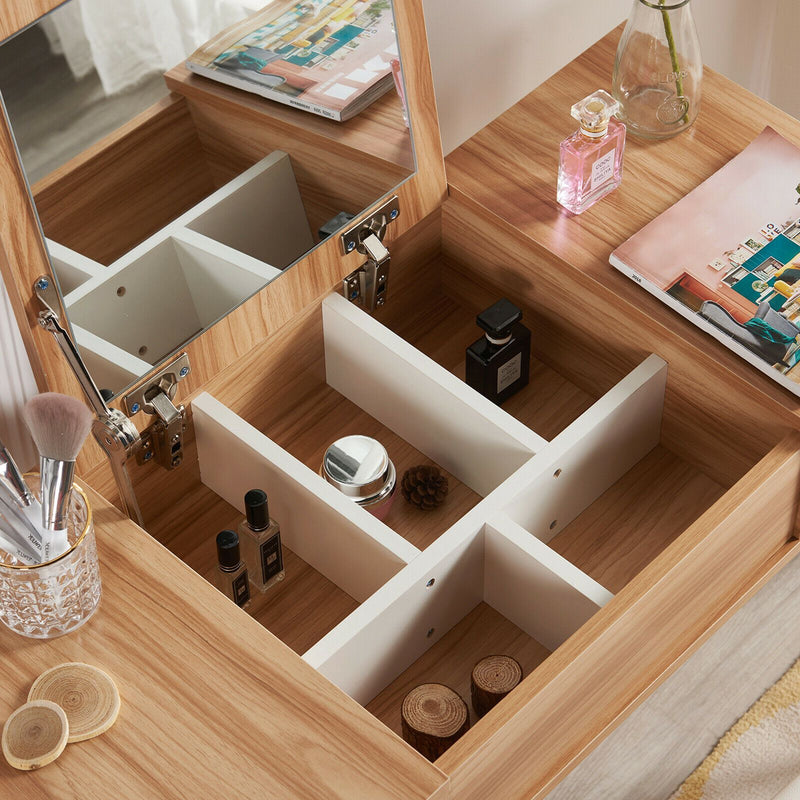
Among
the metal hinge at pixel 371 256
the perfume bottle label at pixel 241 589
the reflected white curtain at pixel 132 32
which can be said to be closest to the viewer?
the reflected white curtain at pixel 132 32

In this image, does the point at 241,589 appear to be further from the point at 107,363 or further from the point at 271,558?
the point at 107,363

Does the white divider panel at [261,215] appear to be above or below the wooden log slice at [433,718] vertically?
above

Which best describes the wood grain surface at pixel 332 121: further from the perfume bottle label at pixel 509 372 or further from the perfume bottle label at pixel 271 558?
the perfume bottle label at pixel 271 558

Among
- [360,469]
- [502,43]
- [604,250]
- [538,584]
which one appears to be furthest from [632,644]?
[502,43]

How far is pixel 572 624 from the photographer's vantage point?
1.23 meters

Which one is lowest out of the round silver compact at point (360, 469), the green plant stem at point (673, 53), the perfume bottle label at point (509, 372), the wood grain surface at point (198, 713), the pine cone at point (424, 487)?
the pine cone at point (424, 487)

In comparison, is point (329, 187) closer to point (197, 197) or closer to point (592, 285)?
point (197, 197)

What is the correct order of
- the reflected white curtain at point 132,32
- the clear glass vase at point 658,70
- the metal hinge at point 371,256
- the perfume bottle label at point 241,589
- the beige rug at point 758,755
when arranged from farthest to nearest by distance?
1. the beige rug at point 758,755
2. the clear glass vase at point 658,70
3. the metal hinge at point 371,256
4. the perfume bottle label at point 241,589
5. the reflected white curtain at point 132,32

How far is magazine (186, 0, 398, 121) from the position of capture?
1.17 metres

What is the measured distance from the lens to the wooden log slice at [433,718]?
119cm

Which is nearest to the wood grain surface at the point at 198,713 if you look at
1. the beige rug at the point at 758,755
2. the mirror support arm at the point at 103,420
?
the mirror support arm at the point at 103,420

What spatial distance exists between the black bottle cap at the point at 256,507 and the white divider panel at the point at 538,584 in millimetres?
229

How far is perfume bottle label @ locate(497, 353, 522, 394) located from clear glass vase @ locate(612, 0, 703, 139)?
0.35m

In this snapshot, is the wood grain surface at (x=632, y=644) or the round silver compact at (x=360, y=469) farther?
the round silver compact at (x=360, y=469)
